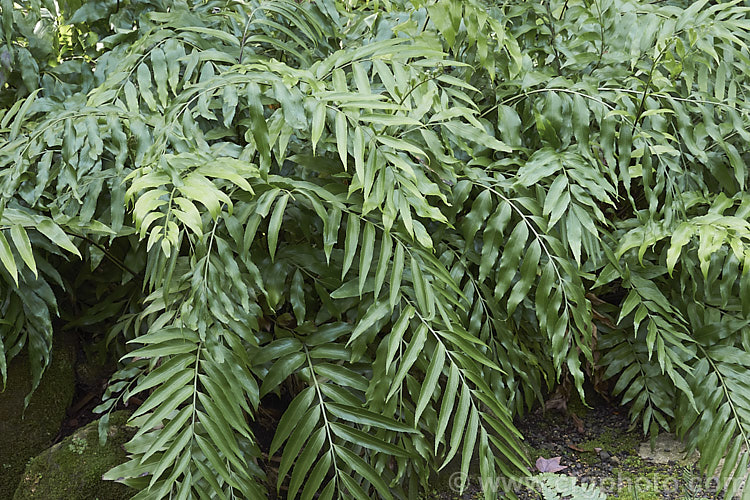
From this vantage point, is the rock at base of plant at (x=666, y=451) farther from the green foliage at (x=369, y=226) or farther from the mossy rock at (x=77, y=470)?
the mossy rock at (x=77, y=470)

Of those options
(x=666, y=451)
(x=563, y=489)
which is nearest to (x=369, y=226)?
(x=563, y=489)

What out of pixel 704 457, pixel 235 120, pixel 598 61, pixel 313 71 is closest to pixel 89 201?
pixel 235 120

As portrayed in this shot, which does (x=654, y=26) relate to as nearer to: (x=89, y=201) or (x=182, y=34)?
(x=182, y=34)

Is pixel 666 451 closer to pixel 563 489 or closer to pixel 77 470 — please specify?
pixel 563 489

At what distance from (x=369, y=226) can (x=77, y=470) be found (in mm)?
1003

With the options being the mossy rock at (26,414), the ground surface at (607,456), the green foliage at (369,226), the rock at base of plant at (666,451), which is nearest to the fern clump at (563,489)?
the green foliage at (369,226)

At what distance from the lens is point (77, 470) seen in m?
1.69

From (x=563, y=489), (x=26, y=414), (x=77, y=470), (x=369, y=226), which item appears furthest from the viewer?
(x=26, y=414)

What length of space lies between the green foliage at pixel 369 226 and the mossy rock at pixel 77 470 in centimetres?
17

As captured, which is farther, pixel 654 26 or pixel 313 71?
pixel 654 26

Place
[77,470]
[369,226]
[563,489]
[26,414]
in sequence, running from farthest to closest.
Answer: [26,414], [77,470], [369,226], [563,489]

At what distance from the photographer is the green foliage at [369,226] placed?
129 centimetres

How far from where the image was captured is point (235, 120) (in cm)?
169

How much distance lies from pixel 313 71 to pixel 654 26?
2.90ft
